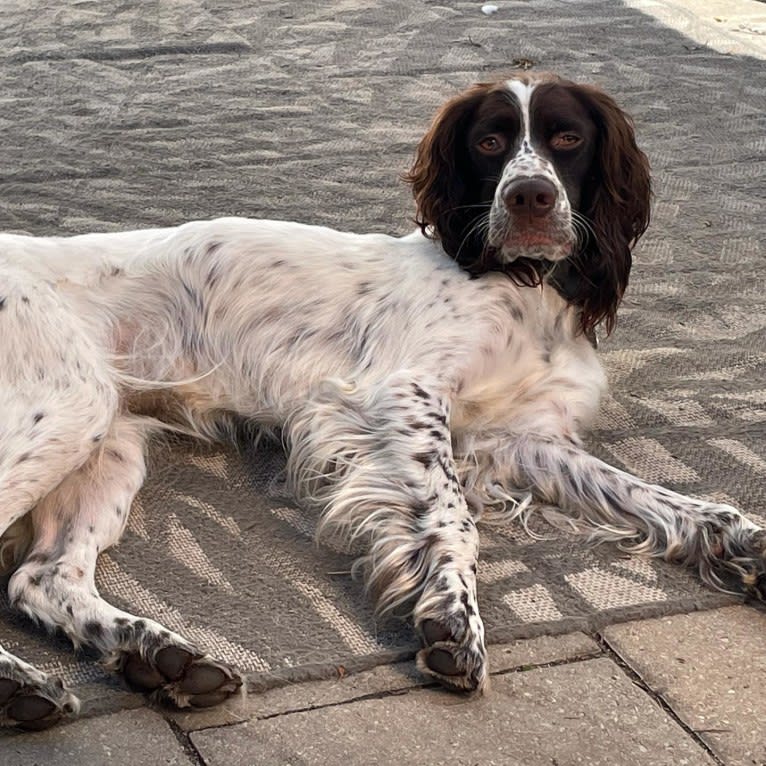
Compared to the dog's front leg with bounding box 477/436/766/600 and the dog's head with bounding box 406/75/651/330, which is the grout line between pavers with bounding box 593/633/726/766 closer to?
the dog's front leg with bounding box 477/436/766/600

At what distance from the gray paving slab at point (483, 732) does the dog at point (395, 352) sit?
426mm

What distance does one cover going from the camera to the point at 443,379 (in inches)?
129

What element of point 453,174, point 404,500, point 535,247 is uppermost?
point 453,174

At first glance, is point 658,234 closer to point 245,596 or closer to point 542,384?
point 542,384

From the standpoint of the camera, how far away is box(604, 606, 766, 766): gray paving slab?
93.7 inches

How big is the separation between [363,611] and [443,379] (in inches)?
28.8

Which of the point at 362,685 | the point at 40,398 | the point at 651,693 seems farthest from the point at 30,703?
the point at 651,693

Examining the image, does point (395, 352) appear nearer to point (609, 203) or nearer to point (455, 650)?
point (609, 203)

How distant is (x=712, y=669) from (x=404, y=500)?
2.57 ft

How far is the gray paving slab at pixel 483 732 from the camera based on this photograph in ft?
7.52

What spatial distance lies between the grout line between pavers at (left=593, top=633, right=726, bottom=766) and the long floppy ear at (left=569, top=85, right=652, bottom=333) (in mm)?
1094

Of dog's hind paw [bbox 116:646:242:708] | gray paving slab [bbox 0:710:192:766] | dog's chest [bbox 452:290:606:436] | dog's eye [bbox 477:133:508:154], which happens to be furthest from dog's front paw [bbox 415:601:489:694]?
dog's eye [bbox 477:133:508:154]

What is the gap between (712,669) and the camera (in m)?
2.57

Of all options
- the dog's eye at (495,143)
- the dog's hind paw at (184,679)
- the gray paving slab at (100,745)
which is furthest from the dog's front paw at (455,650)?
the dog's eye at (495,143)
